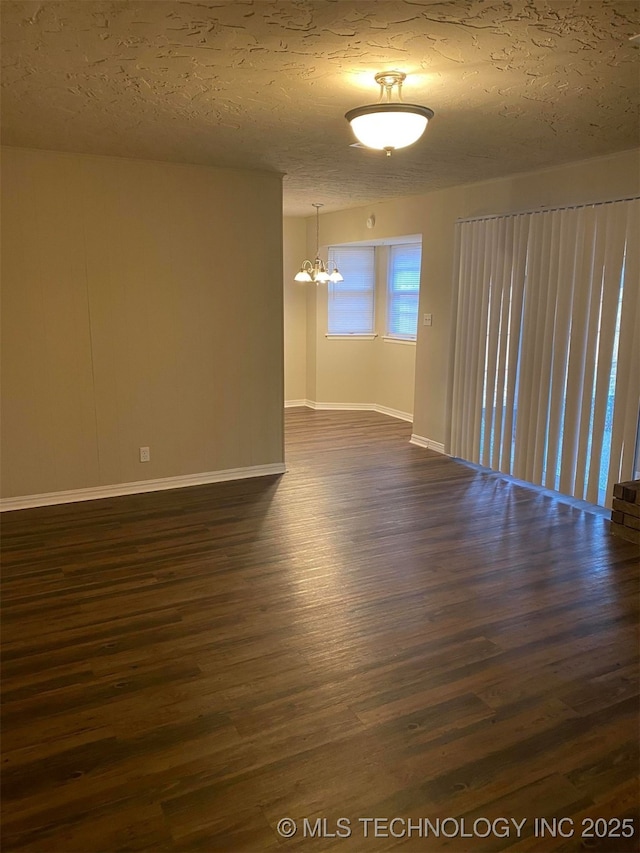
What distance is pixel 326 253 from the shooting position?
327 inches

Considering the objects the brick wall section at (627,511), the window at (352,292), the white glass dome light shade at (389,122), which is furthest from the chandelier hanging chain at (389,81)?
the window at (352,292)

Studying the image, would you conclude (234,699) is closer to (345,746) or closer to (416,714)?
(345,746)

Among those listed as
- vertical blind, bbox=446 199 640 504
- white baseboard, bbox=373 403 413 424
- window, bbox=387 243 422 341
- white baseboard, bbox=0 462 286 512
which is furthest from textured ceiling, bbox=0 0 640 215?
white baseboard, bbox=373 403 413 424

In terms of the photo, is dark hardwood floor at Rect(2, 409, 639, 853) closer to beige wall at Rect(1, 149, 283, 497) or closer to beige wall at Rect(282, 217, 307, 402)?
beige wall at Rect(1, 149, 283, 497)

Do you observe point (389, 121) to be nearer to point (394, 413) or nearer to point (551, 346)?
point (551, 346)

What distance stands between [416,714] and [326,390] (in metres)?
6.43

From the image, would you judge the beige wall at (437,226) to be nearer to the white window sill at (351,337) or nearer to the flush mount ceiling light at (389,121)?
the white window sill at (351,337)

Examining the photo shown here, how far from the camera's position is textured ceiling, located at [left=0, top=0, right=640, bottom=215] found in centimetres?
221

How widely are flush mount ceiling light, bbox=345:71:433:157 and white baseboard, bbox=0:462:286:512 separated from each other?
11.0 ft

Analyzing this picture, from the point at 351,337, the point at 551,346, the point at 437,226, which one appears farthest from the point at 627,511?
the point at 351,337

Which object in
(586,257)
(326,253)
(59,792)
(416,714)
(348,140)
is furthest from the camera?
(326,253)

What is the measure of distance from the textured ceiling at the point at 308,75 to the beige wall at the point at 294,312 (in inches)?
153

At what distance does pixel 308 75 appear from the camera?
2.80 m

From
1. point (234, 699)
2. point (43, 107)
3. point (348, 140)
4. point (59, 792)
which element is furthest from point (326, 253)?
point (59, 792)
